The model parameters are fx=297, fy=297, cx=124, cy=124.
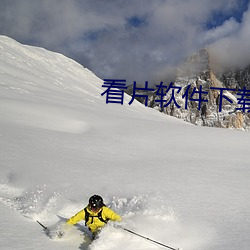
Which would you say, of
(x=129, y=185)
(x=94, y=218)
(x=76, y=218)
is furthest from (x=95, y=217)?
(x=129, y=185)

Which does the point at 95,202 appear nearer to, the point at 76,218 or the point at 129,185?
the point at 76,218

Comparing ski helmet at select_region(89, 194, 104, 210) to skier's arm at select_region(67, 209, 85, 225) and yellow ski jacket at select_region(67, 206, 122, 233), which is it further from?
skier's arm at select_region(67, 209, 85, 225)

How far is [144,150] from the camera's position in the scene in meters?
11.4

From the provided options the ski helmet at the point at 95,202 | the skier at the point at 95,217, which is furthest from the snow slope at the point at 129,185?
the ski helmet at the point at 95,202

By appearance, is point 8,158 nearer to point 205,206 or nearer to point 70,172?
point 70,172

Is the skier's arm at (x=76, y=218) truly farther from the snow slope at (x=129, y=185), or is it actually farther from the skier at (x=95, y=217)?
the snow slope at (x=129, y=185)

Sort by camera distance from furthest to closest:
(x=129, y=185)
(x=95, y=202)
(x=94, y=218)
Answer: (x=129, y=185) → (x=94, y=218) → (x=95, y=202)

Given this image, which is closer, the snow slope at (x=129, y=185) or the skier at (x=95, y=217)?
the snow slope at (x=129, y=185)

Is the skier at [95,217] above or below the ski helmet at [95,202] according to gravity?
below

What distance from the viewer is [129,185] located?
7.39m

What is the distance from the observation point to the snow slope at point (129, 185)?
16.5 feet

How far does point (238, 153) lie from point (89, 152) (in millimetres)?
5600

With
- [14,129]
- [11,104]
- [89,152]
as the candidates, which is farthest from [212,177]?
[11,104]

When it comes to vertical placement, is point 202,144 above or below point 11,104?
below
